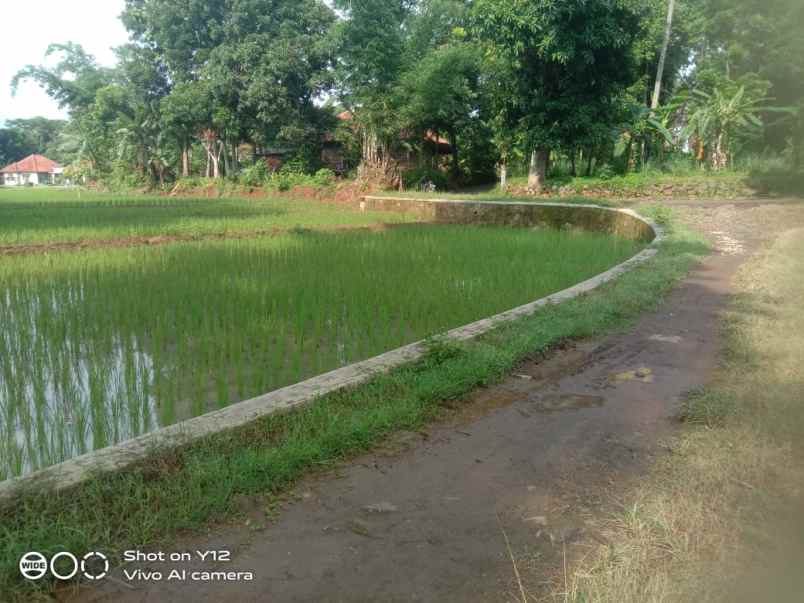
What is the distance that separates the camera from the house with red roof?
203 feet

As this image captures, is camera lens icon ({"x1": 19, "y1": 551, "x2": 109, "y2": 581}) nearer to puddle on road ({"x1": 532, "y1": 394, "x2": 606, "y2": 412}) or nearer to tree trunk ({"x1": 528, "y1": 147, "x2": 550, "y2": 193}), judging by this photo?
puddle on road ({"x1": 532, "y1": 394, "x2": 606, "y2": 412})

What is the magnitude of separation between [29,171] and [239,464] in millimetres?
71954

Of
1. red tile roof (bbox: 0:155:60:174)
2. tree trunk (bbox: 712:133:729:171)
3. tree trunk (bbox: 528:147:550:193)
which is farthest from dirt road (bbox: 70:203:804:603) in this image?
red tile roof (bbox: 0:155:60:174)

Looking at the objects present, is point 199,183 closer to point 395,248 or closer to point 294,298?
point 395,248

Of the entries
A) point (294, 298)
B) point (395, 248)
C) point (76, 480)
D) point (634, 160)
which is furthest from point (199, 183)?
point (76, 480)

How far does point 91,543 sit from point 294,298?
157 inches

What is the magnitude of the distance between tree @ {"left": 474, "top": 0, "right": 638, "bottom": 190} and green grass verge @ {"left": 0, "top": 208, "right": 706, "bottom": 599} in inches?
537

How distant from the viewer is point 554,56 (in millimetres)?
15516

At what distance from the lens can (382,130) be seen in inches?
874

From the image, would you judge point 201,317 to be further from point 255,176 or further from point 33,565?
point 255,176

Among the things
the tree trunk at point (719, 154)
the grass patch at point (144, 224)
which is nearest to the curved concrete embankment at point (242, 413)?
the grass patch at point (144, 224)

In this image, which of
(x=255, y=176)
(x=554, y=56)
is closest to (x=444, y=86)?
(x=554, y=56)

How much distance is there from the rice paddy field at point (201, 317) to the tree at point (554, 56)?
8.73m

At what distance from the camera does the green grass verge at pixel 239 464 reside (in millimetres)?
2070
